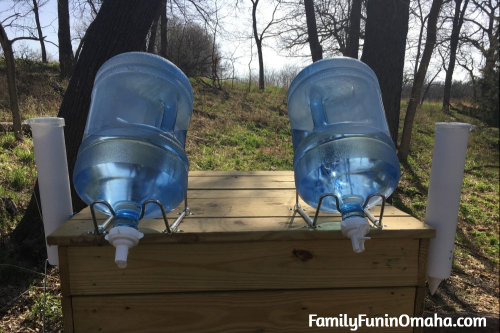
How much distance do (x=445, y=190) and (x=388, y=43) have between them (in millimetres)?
2503

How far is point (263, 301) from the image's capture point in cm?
127

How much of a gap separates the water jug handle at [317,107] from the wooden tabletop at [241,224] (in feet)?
1.18

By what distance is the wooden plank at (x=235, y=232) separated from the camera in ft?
3.81

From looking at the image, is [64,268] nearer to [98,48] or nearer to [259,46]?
[98,48]

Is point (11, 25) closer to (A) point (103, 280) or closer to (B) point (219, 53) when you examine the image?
(A) point (103, 280)

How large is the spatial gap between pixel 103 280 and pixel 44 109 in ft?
20.2

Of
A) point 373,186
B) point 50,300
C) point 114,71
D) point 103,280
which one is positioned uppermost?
point 114,71

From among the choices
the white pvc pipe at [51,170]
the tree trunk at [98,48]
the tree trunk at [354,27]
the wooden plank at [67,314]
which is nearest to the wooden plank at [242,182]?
the white pvc pipe at [51,170]

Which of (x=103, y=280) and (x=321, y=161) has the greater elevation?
(x=321, y=161)

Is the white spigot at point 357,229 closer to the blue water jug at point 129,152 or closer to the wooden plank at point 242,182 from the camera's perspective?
the blue water jug at point 129,152

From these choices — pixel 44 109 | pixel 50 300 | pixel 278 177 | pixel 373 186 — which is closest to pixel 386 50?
pixel 278 177

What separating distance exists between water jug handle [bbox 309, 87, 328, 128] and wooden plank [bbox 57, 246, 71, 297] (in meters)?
1.04

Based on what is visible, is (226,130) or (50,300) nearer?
(50,300)

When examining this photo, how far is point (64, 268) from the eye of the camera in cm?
118
